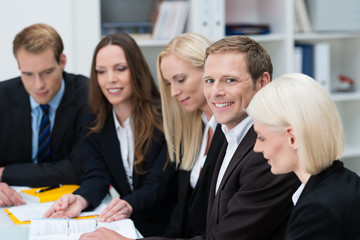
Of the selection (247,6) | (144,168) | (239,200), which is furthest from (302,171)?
(247,6)

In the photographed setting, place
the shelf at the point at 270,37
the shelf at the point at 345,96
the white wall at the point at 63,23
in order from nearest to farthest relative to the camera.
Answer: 1. the white wall at the point at 63,23
2. the shelf at the point at 270,37
3. the shelf at the point at 345,96

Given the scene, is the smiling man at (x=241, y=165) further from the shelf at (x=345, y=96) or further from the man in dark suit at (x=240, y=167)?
the shelf at (x=345, y=96)

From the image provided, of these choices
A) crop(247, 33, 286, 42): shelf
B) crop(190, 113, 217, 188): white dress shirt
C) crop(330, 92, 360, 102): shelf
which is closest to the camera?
crop(190, 113, 217, 188): white dress shirt

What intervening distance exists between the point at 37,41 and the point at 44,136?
465mm

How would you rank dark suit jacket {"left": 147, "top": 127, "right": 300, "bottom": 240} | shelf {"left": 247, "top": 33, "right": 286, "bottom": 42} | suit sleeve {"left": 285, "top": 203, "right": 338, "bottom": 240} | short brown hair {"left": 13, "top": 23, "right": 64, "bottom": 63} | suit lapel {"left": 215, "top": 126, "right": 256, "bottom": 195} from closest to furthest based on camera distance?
suit sleeve {"left": 285, "top": 203, "right": 338, "bottom": 240}, dark suit jacket {"left": 147, "top": 127, "right": 300, "bottom": 240}, suit lapel {"left": 215, "top": 126, "right": 256, "bottom": 195}, short brown hair {"left": 13, "top": 23, "right": 64, "bottom": 63}, shelf {"left": 247, "top": 33, "right": 286, "bottom": 42}

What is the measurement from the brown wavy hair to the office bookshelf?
38.6 inches

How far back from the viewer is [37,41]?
238cm

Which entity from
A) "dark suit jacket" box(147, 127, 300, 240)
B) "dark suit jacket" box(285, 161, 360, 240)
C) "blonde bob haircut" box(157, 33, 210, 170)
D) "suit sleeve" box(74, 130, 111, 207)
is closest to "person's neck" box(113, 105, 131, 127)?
"suit sleeve" box(74, 130, 111, 207)

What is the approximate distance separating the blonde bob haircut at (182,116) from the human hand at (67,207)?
46cm

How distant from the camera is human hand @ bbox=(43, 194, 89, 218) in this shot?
1720 millimetres

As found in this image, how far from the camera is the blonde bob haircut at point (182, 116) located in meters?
1.96

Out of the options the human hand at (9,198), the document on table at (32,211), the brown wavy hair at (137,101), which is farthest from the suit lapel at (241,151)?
the human hand at (9,198)

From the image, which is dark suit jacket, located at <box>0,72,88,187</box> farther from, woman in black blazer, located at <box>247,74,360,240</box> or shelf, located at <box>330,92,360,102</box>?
shelf, located at <box>330,92,360,102</box>

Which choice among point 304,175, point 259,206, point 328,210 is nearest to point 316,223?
point 328,210
